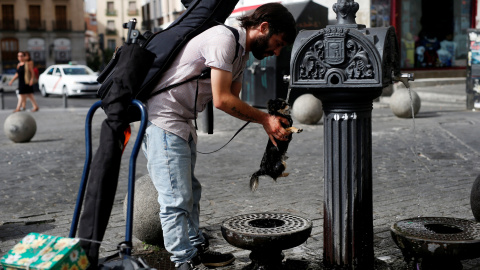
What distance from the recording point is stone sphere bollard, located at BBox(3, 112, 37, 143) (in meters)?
10.4

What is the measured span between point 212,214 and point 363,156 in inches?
86.0

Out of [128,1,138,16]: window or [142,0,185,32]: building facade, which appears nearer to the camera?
[142,0,185,32]: building facade

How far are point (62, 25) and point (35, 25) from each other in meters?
2.65

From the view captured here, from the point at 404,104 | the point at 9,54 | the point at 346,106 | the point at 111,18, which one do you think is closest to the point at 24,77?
the point at 404,104

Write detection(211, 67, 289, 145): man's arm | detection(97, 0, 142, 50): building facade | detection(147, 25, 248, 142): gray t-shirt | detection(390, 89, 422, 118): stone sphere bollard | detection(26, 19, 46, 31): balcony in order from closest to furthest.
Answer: detection(211, 67, 289, 145): man's arm → detection(147, 25, 248, 142): gray t-shirt → detection(390, 89, 422, 118): stone sphere bollard → detection(26, 19, 46, 31): balcony → detection(97, 0, 142, 50): building facade

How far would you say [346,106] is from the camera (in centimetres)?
326

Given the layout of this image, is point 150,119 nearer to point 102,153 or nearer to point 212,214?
point 102,153

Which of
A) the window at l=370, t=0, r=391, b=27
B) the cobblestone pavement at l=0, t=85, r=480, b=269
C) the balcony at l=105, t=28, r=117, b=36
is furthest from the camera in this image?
the balcony at l=105, t=28, r=117, b=36

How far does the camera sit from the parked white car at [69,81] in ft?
80.8

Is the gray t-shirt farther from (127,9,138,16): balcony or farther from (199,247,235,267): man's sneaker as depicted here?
(127,9,138,16): balcony

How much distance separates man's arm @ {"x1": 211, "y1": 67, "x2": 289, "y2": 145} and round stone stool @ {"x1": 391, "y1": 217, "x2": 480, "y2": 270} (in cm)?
88

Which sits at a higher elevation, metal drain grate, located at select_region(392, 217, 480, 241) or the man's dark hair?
the man's dark hair

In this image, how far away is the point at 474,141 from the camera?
901 cm

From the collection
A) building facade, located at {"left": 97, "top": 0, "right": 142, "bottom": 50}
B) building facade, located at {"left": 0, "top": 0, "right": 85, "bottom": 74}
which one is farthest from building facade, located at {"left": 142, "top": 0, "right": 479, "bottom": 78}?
building facade, located at {"left": 97, "top": 0, "right": 142, "bottom": 50}
